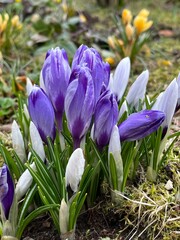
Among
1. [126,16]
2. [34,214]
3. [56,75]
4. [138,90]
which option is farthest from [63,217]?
[126,16]

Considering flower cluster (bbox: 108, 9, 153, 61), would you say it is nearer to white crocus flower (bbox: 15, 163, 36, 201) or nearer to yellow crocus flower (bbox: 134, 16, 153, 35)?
yellow crocus flower (bbox: 134, 16, 153, 35)

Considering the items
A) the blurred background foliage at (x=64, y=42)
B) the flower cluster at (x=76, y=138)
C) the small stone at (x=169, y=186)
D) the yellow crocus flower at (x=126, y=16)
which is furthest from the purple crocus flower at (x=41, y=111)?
the yellow crocus flower at (x=126, y=16)

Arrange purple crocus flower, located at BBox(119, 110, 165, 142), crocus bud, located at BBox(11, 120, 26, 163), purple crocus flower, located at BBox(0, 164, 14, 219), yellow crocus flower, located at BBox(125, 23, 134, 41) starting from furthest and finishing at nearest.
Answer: yellow crocus flower, located at BBox(125, 23, 134, 41) < crocus bud, located at BBox(11, 120, 26, 163) < purple crocus flower, located at BBox(119, 110, 165, 142) < purple crocus flower, located at BBox(0, 164, 14, 219)

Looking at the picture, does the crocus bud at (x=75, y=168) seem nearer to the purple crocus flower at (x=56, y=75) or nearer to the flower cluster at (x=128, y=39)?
the purple crocus flower at (x=56, y=75)

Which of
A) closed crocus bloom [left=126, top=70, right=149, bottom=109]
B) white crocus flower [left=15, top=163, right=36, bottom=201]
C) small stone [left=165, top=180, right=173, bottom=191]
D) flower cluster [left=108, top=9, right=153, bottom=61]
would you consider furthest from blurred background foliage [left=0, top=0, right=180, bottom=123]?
white crocus flower [left=15, top=163, right=36, bottom=201]

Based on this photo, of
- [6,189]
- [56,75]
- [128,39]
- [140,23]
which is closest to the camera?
[6,189]

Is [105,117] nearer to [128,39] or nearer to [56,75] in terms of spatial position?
[56,75]

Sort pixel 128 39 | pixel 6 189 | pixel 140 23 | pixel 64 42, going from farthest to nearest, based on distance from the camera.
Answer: pixel 64 42, pixel 128 39, pixel 140 23, pixel 6 189

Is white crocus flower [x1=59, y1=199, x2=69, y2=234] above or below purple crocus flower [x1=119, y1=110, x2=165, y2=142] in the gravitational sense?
below
